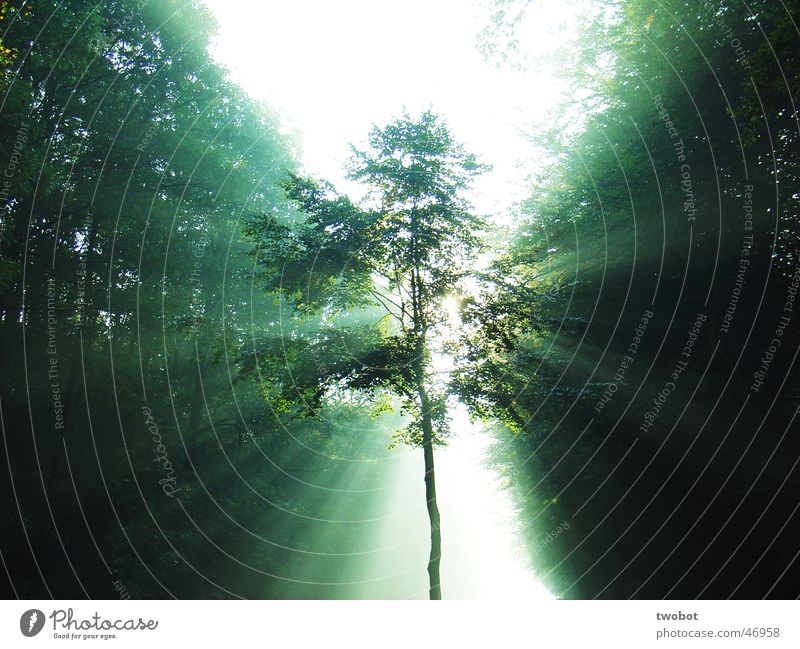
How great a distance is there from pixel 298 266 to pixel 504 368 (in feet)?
21.2

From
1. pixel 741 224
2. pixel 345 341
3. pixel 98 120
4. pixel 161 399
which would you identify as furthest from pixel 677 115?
pixel 161 399

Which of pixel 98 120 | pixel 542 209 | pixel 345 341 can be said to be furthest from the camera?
pixel 542 209

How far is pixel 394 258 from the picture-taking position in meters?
13.5

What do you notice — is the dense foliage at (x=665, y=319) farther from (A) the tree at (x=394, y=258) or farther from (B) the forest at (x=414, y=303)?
(A) the tree at (x=394, y=258)

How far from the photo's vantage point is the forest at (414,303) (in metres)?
11.9

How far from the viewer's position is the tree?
40.8 feet

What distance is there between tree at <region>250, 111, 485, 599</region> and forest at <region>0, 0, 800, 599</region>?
0.24 feet

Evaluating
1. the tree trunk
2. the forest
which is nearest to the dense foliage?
the forest

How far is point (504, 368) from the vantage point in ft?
42.1

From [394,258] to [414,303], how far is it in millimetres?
1447

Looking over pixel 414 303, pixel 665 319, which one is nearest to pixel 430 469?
pixel 414 303
